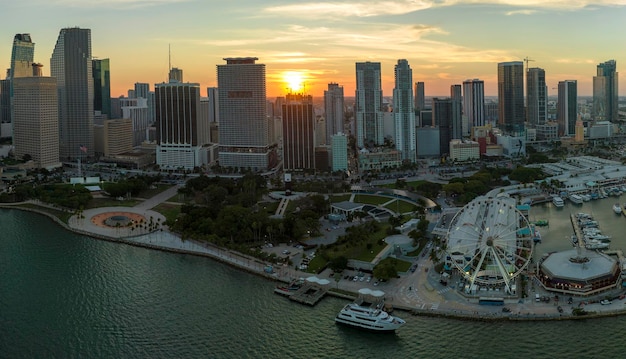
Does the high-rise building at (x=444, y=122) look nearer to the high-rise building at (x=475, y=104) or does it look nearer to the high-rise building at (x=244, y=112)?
the high-rise building at (x=244, y=112)

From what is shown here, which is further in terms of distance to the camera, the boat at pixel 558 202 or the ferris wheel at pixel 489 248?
the boat at pixel 558 202

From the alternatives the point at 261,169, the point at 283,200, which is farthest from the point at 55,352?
the point at 261,169

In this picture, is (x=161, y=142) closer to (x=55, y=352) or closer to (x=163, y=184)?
(x=163, y=184)

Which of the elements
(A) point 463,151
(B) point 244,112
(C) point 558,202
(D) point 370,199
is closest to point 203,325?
(D) point 370,199

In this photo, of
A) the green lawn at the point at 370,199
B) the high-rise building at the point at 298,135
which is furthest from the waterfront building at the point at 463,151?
the green lawn at the point at 370,199

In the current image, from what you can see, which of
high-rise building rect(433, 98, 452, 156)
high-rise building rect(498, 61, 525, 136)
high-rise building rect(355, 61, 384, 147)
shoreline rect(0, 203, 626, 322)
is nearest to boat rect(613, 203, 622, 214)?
shoreline rect(0, 203, 626, 322)

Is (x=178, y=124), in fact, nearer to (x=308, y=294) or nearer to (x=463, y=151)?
(x=463, y=151)

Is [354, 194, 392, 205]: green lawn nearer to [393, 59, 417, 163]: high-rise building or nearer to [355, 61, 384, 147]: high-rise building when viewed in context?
[393, 59, 417, 163]: high-rise building
